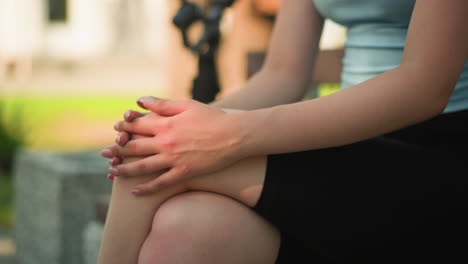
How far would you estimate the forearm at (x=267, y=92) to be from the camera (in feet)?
5.16

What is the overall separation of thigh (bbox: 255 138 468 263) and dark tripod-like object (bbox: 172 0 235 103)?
1.62 m

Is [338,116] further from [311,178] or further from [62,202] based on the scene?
[62,202]

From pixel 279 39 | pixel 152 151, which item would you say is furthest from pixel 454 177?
pixel 279 39

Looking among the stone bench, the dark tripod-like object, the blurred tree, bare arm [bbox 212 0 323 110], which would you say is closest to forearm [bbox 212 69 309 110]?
bare arm [bbox 212 0 323 110]

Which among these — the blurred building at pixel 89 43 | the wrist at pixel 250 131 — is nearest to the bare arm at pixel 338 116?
the wrist at pixel 250 131

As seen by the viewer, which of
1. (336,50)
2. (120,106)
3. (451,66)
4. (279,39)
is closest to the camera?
(451,66)

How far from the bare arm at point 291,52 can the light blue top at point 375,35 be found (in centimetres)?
14

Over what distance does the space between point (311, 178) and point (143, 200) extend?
31cm

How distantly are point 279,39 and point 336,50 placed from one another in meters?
0.63

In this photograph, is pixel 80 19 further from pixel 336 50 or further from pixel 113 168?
pixel 113 168

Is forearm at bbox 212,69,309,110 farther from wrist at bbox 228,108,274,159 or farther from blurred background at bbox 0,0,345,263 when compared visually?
blurred background at bbox 0,0,345,263

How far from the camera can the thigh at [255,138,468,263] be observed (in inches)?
43.9

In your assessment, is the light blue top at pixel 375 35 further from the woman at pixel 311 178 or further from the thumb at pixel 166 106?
the thumb at pixel 166 106

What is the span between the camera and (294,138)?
1116mm
